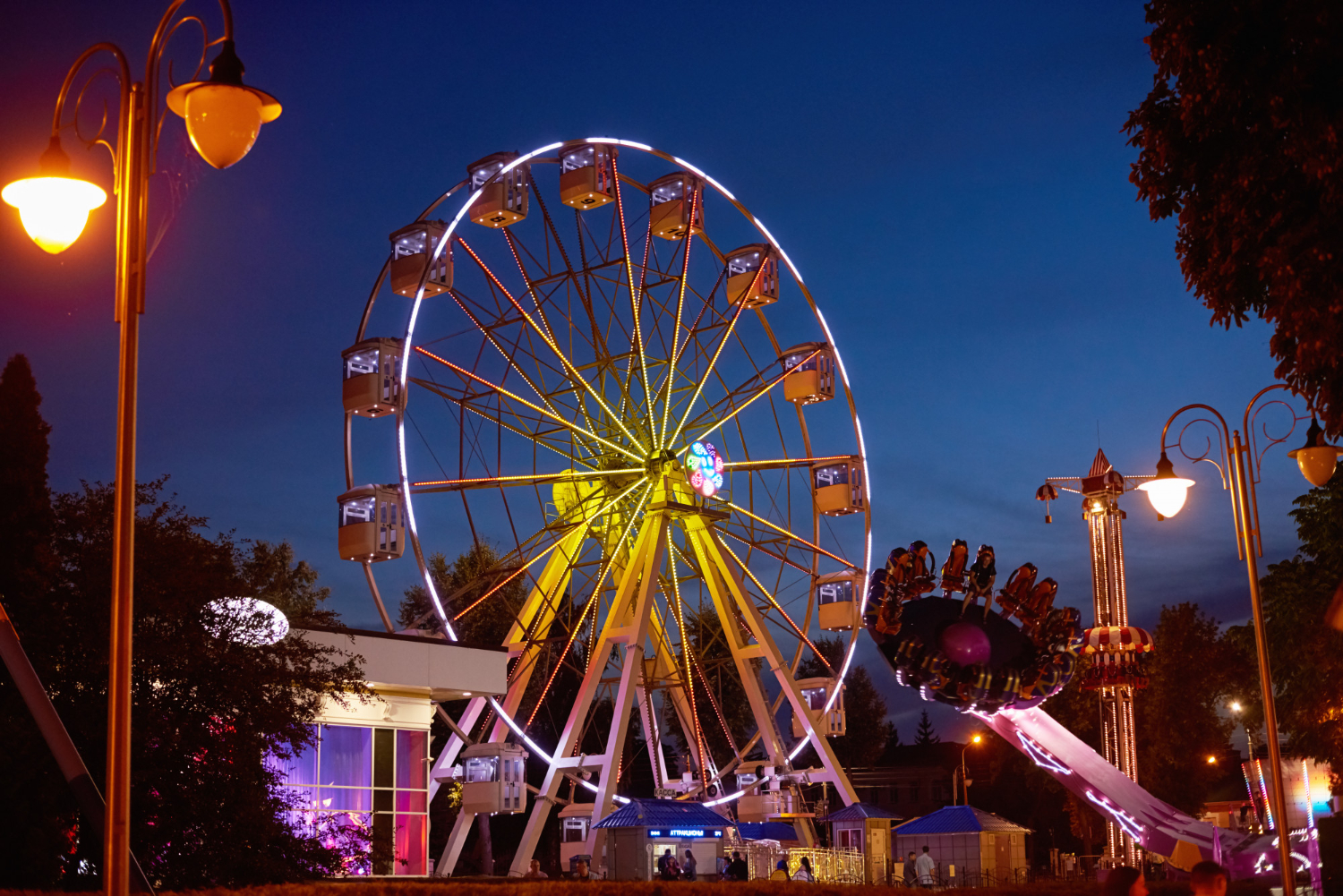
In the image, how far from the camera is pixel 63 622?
15.9 m

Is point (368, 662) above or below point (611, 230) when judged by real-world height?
below

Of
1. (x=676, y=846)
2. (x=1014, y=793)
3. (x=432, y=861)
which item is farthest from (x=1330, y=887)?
(x=1014, y=793)

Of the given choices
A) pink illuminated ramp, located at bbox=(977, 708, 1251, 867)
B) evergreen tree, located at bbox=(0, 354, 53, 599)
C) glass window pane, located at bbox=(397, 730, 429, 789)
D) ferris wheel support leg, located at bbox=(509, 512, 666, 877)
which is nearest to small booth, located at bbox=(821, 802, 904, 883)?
ferris wheel support leg, located at bbox=(509, 512, 666, 877)

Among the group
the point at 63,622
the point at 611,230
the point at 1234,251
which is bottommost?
the point at 63,622

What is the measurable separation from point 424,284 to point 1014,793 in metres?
62.2

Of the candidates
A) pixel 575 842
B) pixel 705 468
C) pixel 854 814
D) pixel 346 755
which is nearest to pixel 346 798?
pixel 346 755

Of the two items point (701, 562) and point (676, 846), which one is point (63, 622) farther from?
point (701, 562)

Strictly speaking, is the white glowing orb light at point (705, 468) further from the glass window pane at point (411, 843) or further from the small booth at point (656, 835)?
the glass window pane at point (411, 843)

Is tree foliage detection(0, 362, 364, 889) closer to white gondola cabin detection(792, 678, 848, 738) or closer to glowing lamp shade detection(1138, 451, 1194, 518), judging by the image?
glowing lamp shade detection(1138, 451, 1194, 518)

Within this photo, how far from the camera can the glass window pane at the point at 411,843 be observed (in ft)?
83.9

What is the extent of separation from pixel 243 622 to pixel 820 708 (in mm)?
21854

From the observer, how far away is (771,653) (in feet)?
112

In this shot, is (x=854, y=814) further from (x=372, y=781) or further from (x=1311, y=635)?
(x=372, y=781)

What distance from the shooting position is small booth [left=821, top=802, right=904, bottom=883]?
3781cm
